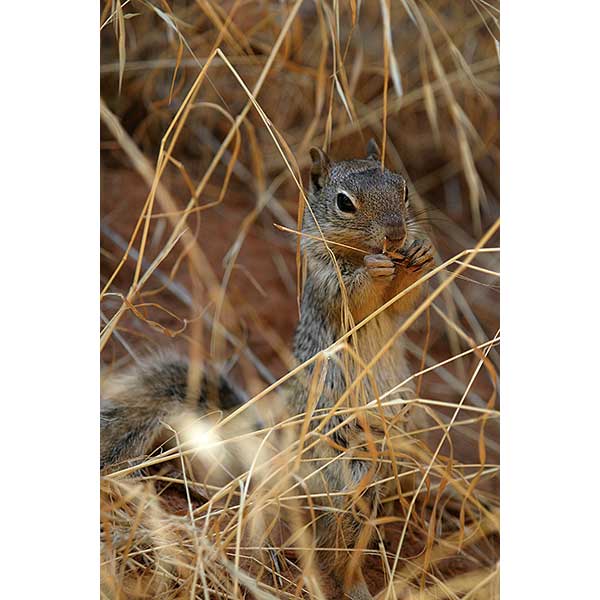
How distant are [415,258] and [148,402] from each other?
0.69 metres

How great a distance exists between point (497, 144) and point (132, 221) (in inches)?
32.1

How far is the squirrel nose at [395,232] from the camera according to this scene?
167 cm

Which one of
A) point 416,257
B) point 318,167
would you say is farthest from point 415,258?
point 318,167

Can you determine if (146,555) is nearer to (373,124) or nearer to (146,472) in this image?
(146,472)

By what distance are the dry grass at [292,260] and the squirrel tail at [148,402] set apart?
2.2 inches

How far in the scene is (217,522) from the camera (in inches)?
64.7

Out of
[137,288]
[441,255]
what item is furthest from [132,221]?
[441,255]

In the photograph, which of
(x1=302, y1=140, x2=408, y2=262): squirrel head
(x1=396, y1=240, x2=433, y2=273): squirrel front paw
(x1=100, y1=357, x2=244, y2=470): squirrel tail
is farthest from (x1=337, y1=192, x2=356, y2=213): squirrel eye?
(x1=100, y1=357, x2=244, y2=470): squirrel tail

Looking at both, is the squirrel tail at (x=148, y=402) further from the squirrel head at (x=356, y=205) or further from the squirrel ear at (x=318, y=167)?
the squirrel ear at (x=318, y=167)

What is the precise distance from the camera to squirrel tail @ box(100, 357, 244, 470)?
1.82 metres

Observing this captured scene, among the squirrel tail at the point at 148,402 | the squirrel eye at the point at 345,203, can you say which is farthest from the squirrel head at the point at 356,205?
the squirrel tail at the point at 148,402

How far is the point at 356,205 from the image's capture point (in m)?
1.72

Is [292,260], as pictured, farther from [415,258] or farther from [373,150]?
[415,258]

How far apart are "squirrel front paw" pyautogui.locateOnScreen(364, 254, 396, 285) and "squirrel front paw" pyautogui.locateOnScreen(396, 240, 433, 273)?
2 cm
